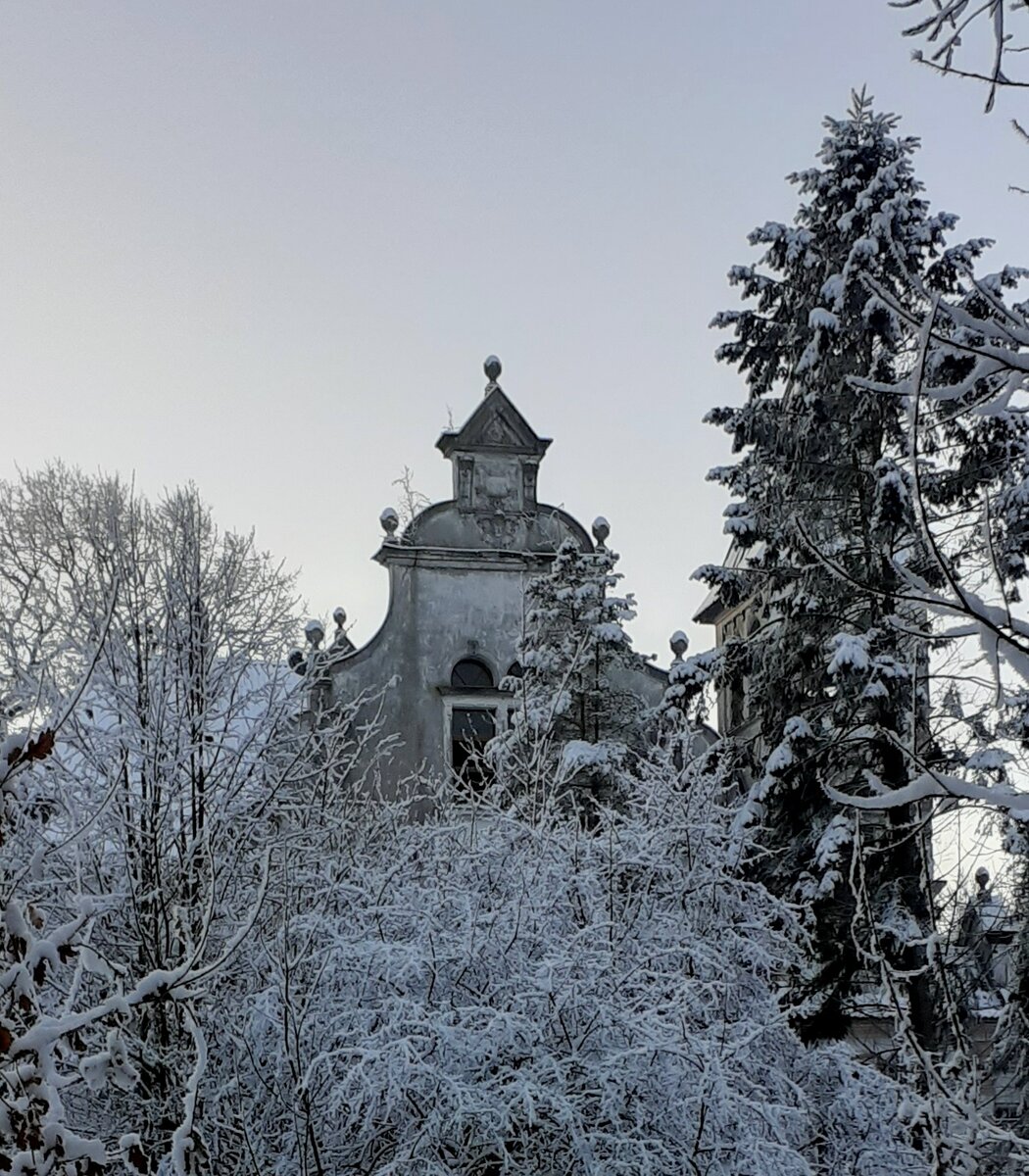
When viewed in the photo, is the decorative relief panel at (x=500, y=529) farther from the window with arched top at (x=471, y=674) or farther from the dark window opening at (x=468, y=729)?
the dark window opening at (x=468, y=729)

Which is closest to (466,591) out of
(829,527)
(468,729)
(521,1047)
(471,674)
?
(471,674)

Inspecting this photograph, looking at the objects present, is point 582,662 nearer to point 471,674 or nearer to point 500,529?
point 471,674

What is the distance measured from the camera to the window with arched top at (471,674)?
926 inches

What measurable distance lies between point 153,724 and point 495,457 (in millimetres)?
12531

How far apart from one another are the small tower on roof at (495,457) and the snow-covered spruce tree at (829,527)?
5.39 metres

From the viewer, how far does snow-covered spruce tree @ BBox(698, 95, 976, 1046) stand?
635 inches

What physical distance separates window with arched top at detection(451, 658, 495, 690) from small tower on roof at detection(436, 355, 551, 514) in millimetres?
2364

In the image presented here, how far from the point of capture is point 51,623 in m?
13.5

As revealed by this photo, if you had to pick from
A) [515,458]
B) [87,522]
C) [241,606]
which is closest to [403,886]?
[241,606]

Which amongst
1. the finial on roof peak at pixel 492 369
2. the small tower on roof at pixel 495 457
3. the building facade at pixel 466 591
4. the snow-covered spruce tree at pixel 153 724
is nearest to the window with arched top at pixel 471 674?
the building facade at pixel 466 591

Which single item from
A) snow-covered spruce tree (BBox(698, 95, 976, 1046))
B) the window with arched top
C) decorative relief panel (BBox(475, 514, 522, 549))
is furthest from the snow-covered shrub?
decorative relief panel (BBox(475, 514, 522, 549))

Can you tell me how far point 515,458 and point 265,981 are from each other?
13840 millimetres

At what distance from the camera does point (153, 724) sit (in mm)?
12141

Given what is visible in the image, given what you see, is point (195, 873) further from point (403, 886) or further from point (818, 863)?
point (818, 863)
